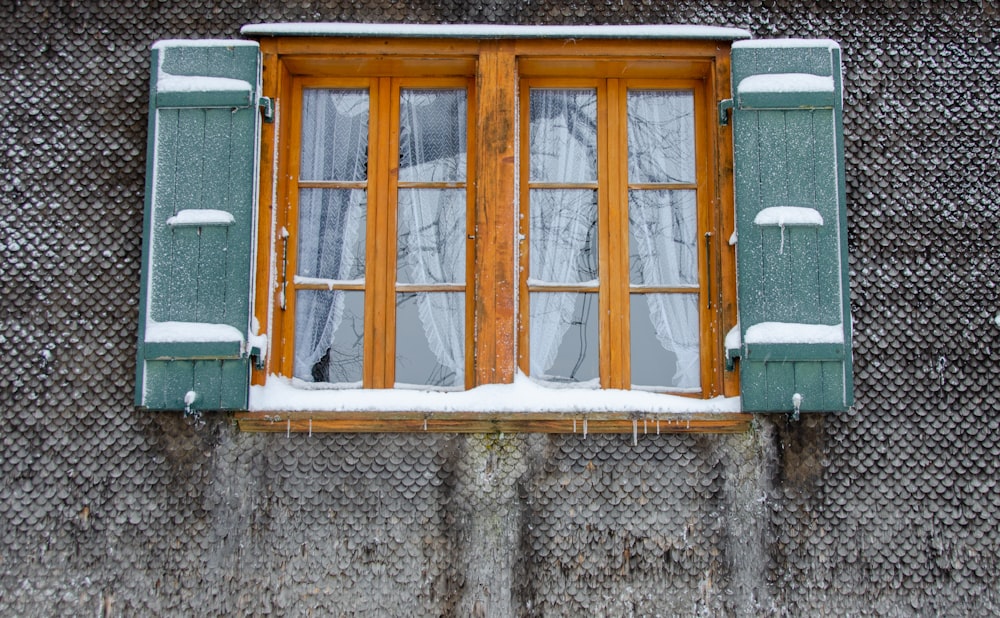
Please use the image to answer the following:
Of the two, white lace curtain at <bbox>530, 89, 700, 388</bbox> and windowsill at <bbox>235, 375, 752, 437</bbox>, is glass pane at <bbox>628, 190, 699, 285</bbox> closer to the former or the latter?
white lace curtain at <bbox>530, 89, 700, 388</bbox>

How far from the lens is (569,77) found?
4.18 m

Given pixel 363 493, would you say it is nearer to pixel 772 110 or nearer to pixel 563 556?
pixel 563 556

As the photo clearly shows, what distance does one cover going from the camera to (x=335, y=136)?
4133 millimetres

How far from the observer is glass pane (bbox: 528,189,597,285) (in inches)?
159

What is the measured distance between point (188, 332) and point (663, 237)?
6.31ft

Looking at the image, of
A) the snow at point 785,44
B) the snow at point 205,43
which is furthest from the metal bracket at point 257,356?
the snow at point 785,44

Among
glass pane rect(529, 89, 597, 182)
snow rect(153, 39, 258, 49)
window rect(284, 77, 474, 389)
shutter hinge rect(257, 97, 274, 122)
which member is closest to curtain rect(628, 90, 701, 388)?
glass pane rect(529, 89, 597, 182)

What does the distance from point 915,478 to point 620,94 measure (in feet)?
6.36

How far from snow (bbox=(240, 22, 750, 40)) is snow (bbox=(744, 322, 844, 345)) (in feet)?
3.97

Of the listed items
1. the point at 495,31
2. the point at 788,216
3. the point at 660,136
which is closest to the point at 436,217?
the point at 495,31

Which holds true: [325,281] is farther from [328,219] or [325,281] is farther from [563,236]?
[563,236]

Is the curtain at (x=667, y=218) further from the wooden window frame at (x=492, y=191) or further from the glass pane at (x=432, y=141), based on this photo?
the glass pane at (x=432, y=141)

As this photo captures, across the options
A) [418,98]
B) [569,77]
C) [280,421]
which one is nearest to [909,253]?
[569,77]

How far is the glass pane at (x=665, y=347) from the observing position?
13.0 feet
